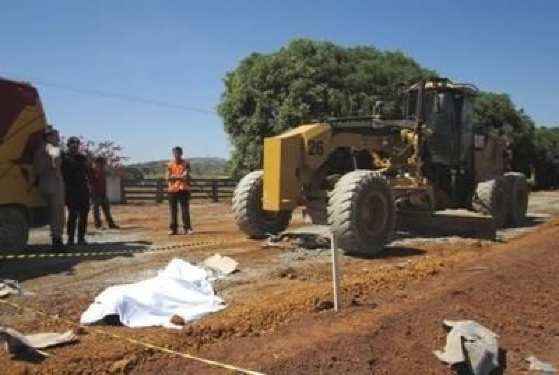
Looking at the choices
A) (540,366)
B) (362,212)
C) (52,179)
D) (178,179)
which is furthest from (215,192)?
(540,366)

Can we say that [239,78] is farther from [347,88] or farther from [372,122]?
[372,122]

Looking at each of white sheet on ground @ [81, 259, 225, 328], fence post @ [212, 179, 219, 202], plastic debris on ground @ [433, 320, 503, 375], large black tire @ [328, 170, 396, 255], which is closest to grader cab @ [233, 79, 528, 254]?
large black tire @ [328, 170, 396, 255]

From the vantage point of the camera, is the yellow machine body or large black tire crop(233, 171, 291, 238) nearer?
the yellow machine body

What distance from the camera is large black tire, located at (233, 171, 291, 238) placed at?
38.1 ft

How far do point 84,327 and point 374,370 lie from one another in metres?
2.49

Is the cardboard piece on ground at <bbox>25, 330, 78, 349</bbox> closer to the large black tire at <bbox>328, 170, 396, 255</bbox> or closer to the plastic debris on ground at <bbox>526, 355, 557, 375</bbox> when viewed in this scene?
the plastic debris on ground at <bbox>526, 355, 557, 375</bbox>

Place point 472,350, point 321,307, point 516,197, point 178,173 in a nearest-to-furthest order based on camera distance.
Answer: point 472,350 < point 321,307 < point 178,173 < point 516,197

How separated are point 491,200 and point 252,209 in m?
5.27

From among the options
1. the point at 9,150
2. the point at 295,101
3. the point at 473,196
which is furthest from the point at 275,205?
the point at 295,101

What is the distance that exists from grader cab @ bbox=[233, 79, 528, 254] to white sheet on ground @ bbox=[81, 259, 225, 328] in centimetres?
329

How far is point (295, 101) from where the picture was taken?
29250 mm

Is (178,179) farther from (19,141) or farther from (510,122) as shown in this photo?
(510,122)

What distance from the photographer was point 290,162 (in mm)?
10461

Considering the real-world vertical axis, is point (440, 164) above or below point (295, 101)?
below
